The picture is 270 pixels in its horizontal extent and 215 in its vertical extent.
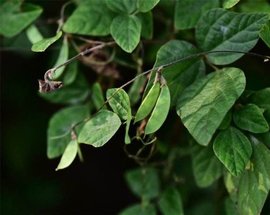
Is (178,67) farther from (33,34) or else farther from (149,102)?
(33,34)

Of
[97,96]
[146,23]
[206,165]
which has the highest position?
[146,23]

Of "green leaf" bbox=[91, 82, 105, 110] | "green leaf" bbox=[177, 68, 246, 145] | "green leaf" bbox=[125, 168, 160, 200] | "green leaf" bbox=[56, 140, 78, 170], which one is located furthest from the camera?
"green leaf" bbox=[125, 168, 160, 200]

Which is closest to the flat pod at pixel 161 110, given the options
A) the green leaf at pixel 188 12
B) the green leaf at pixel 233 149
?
Answer: the green leaf at pixel 233 149

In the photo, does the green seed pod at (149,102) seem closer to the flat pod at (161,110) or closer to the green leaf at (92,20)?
the flat pod at (161,110)

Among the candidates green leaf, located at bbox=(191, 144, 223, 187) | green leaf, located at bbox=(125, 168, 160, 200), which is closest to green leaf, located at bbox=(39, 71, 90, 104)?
green leaf, located at bbox=(125, 168, 160, 200)

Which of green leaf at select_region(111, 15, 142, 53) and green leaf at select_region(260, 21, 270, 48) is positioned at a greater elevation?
green leaf at select_region(111, 15, 142, 53)

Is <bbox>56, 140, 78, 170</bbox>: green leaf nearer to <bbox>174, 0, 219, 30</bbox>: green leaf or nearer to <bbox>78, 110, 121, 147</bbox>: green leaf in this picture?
<bbox>78, 110, 121, 147</bbox>: green leaf

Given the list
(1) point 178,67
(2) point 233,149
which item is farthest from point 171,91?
(2) point 233,149
